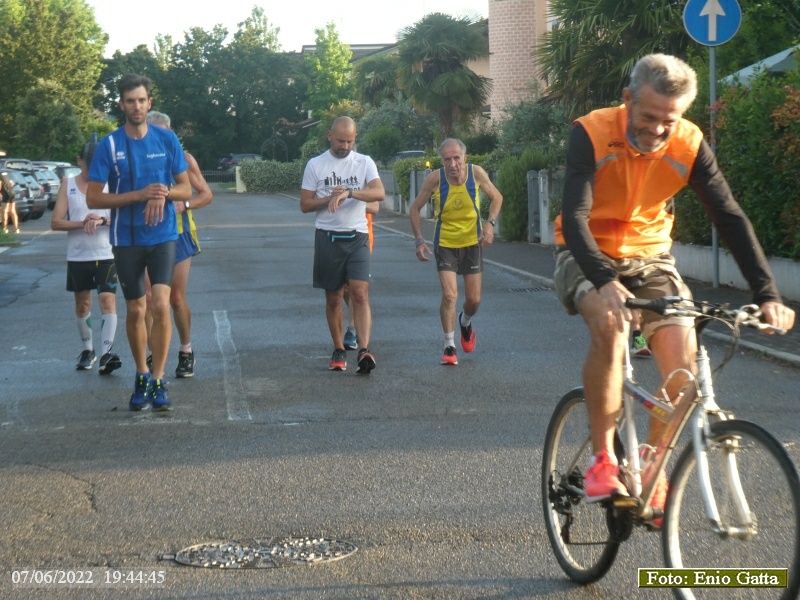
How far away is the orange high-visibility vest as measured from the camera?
173 inches

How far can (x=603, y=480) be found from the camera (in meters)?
4.27

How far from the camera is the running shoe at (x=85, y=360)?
10164 millimetres

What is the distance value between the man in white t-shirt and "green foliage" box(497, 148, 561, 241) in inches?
576

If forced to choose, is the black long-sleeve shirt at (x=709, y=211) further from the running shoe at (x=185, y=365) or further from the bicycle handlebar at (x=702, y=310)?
the running shoe at (x=185, y=365)

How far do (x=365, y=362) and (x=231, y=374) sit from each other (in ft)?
3.48

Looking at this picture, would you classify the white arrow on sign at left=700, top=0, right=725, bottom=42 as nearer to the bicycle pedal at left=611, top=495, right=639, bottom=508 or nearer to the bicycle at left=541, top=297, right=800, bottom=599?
the bicycle at left=541, top=297, right=800, bottom=599

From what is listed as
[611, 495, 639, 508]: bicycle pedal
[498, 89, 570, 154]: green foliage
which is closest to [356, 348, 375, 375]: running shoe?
[611, 495, 639, 508]: bicycle pedal

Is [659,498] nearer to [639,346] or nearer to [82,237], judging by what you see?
[639,346]

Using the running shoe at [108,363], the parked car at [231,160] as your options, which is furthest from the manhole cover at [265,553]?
the parked car at [231,160]

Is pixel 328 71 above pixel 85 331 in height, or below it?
above

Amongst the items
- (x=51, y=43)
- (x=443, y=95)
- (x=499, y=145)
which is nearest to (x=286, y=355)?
(x=499, y=145)

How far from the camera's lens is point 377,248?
24844mm

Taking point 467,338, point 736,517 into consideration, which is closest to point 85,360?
point 467,338

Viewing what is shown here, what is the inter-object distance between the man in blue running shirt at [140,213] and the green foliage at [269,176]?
66.6 metres
